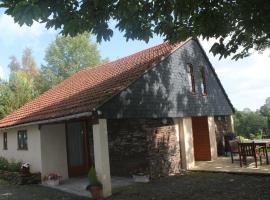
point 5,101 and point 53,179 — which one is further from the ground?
point 5,101

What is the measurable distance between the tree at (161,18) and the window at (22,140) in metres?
11.6

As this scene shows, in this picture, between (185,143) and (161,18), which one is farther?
(185,143)

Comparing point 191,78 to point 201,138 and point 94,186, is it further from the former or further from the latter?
point 94,186

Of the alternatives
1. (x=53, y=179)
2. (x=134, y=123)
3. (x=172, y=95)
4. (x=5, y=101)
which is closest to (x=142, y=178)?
(x=134, y=123)

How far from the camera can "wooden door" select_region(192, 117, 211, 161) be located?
18.8m

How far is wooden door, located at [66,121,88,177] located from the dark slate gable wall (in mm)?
4309

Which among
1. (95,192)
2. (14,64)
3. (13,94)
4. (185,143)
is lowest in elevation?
(95,192)

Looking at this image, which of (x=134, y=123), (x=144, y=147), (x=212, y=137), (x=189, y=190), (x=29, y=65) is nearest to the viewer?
(x=189, y=190)

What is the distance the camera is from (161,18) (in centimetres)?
885

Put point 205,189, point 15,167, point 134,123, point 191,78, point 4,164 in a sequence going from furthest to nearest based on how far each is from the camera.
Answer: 1. point 4,164
2. point 191,78
3. point 15,167
4. point 134,123
5. point 205,189

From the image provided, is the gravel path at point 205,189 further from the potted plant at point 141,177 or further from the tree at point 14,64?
the tree at point 14,64

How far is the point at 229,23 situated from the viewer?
8.45m

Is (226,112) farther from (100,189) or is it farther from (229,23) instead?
(229,23)

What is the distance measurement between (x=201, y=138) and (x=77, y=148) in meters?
6.75
